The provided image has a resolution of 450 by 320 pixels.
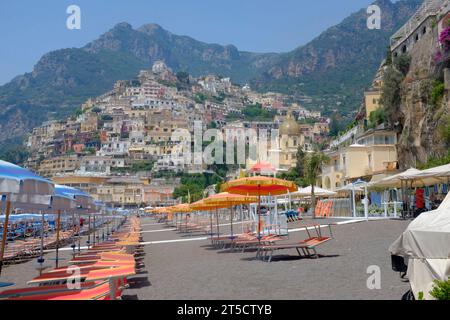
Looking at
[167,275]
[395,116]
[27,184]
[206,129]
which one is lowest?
[167,275]

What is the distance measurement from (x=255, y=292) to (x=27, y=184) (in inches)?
139

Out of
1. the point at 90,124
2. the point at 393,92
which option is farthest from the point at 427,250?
the point at 90,124

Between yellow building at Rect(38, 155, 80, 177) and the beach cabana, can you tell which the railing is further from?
yellow building at Rect(38, 155, 80, 177)

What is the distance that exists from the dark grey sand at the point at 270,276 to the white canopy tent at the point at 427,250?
1.21m

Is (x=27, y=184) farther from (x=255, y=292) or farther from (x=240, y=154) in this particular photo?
(x=240, y=154)

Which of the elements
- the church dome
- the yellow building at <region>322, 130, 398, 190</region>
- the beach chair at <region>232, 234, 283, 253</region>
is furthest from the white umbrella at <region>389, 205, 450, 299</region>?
the church dome

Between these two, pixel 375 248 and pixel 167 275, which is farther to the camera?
pixel 375 248

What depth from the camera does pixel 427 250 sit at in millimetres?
5445

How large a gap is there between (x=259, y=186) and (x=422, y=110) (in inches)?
1125

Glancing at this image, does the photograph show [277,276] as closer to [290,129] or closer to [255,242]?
[255,242]

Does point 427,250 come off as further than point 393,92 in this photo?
No

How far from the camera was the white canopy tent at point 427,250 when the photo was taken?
5285 millimetres
